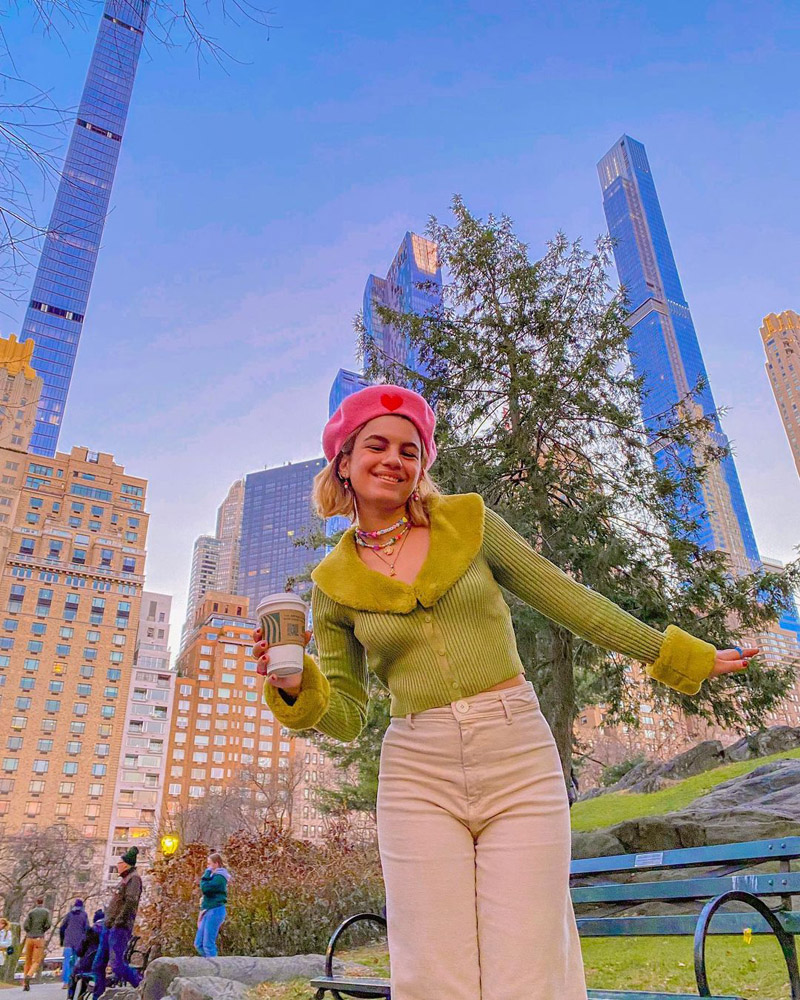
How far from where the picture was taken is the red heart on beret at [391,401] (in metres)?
2.07

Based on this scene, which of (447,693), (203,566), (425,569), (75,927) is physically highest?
(203,566)

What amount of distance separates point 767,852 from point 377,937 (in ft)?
29.3

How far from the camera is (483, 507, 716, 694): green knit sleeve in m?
1.80

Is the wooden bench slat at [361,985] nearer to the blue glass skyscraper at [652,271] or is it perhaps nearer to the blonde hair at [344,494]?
the blonde hair at [344,494]

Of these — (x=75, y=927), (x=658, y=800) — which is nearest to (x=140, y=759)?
(x=75, y=927)

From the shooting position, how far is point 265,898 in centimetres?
922

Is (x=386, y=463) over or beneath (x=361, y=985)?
over

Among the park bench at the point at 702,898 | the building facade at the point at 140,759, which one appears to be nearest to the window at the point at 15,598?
the building facade at the point at 140,759

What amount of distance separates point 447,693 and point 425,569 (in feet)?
1.06

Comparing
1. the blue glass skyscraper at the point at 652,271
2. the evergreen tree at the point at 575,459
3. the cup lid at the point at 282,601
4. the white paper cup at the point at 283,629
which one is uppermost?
the blue glass skyscraper at the point at 652,271

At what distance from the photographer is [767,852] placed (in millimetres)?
2980

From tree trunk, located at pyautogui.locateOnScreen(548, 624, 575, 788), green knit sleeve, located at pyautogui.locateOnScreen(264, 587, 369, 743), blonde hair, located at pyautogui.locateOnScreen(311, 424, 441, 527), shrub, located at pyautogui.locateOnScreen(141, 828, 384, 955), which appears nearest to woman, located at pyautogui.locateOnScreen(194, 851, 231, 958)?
shrub, located at pyautogui.locateOnScreen(141, 828, 384, 955)

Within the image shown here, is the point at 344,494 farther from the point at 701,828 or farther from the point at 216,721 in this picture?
the point at 216,721

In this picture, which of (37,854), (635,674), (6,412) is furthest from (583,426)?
(37,854)
